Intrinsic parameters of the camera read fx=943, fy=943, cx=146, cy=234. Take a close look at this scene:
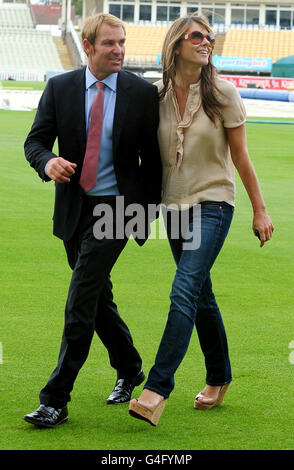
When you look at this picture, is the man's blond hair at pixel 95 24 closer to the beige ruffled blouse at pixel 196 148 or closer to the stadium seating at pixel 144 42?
the beige ruffled blouse at pixel 196 148

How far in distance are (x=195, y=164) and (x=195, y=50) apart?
52 centimetres

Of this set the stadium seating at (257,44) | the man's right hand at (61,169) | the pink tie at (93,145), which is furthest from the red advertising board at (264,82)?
the man's right hand at (61,169)

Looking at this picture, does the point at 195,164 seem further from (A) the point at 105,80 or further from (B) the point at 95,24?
(B) the point at 95,24

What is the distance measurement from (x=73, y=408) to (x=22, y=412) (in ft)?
0.85

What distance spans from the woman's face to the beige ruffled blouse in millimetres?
112

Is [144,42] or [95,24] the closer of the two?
[95,24]

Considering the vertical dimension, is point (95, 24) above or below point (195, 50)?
Result: above

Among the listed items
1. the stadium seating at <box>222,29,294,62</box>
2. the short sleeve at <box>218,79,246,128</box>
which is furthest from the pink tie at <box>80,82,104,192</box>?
the stadium seating at <box>222,29,294,62</box>

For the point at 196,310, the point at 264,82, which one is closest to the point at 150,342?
the point at 196,310

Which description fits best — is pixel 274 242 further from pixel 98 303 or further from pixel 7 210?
pixel 98 303

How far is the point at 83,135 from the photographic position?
4348mm

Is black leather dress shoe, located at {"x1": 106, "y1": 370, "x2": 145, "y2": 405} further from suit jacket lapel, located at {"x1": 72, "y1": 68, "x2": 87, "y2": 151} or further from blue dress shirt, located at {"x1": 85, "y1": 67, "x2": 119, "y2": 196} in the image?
suit jacket lapel, located at {"x1": 72, "y1": 68, "x2": 87, "y2": 151}

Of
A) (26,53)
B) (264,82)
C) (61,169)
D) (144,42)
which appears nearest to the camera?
(61,169)

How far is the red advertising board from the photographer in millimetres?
53406
